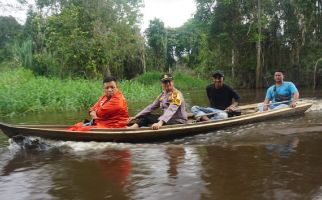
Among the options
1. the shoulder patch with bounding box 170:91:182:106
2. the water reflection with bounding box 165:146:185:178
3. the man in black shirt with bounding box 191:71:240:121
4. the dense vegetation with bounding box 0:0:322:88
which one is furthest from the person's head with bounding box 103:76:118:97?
the dense vegetation with bounding box 0:0:322:88

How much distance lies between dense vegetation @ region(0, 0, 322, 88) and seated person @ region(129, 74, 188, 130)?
484 inches

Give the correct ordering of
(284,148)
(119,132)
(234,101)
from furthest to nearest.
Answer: (234,101) < (119,132) < (284,148)

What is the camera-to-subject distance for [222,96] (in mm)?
8117

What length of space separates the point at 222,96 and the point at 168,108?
186 centimetres

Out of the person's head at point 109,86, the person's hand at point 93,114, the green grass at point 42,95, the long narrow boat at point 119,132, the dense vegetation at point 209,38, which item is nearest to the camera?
the long narrow boat at point 119,132

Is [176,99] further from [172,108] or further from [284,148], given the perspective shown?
[284,148]

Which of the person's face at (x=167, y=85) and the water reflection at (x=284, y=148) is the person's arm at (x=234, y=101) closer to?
the person's face at (x=167, y=85)

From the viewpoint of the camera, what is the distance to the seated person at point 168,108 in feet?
21.6

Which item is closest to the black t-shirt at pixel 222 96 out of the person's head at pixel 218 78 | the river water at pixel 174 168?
the person's head at pixel 218 78

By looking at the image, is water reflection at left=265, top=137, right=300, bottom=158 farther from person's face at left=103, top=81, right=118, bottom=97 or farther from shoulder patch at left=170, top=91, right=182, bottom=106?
person's face at left=103, top=81, right=118, bottom=97

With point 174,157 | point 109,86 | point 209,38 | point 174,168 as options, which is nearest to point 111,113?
point 109,86

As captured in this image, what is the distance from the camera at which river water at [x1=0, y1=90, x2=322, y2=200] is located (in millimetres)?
3730

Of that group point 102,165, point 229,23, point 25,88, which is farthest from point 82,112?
point 229,23

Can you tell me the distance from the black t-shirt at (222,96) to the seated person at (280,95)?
1.22 metres
